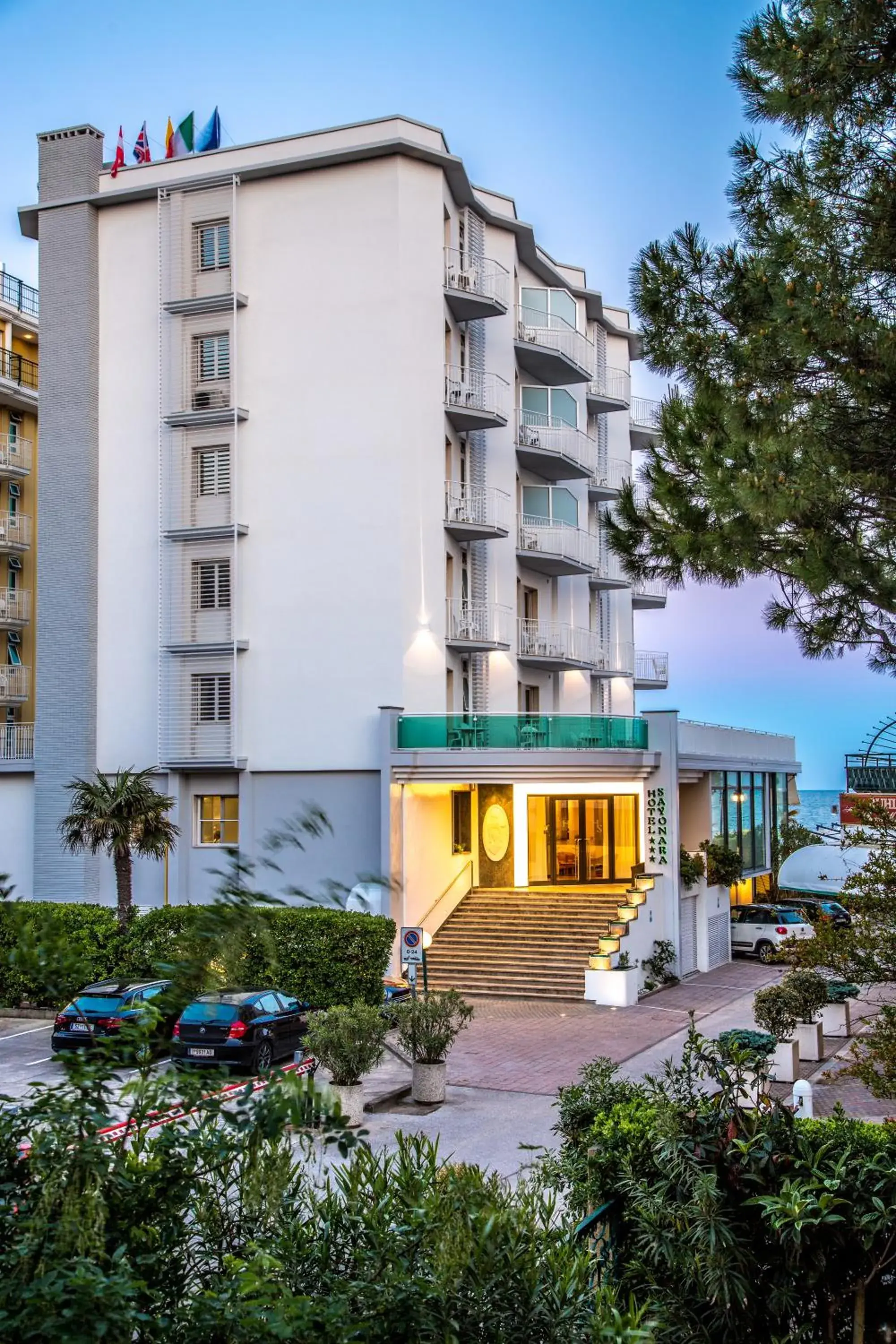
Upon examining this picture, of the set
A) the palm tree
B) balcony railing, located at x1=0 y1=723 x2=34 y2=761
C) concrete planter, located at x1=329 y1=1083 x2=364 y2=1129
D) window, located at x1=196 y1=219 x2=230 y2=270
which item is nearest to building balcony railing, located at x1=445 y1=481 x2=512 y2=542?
window, located at x1=196 y1=219 x2=230 y2=270

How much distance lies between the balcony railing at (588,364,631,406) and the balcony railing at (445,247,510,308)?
8.08m

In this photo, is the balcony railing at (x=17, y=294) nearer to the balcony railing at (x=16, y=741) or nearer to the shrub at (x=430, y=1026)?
the balcony railing at (x=16, y=741)

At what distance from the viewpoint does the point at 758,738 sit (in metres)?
37.5

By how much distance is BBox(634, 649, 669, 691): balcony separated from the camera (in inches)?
1799

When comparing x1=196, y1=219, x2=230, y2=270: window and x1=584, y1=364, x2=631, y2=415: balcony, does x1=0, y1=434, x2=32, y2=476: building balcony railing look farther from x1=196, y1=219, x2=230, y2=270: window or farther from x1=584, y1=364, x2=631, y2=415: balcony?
x1=584, y1=364, x2=631, y2=415: balcony

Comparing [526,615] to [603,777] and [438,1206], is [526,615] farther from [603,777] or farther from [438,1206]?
[438,1206]

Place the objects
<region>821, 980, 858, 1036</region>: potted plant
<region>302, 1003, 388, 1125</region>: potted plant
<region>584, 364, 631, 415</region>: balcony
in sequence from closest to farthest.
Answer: <region>302, 1003, 388, 1125</region>: potted plant
<region>821, 980, 858, 1036</region>: potted plant
<region>584, 364, 631, 415</region>: balcony

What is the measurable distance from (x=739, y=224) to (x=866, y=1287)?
9.07 m

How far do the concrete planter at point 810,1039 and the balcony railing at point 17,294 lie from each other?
112 ft

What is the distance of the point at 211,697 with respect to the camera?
3002 cm

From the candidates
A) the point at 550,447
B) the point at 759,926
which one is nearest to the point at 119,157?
the point at 550,447

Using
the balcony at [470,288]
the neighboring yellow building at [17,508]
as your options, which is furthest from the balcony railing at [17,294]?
the balcony at [470,288]

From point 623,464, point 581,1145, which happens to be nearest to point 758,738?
point 623,464

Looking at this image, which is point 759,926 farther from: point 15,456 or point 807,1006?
point 15,456
